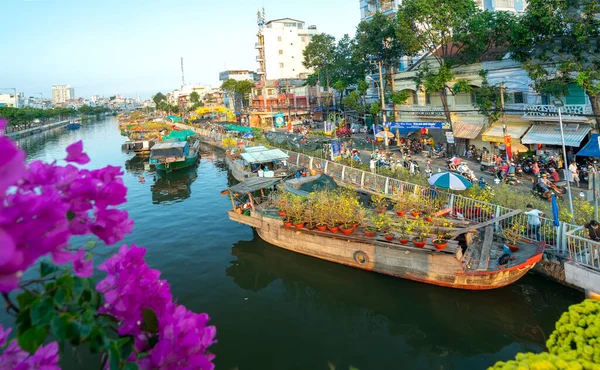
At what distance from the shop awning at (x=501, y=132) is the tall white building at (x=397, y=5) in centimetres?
1405

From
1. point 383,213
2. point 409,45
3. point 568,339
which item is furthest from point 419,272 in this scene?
point 409,45

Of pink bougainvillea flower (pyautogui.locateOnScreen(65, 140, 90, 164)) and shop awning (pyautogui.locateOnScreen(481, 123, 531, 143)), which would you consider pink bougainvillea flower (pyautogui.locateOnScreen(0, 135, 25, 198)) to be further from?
shop awning (pyautogui.locateOnScreen(481, 123, 531, 143))

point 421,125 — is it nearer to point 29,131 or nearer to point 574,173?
point 574,173

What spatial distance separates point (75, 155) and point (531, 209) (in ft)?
51.2

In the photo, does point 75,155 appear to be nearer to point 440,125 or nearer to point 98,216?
point 98,216

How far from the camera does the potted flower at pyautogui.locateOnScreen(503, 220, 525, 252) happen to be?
515 inches

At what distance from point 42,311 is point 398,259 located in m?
12.9

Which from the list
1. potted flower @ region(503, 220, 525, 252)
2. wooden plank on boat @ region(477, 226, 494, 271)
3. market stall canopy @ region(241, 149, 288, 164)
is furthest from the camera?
market stall canopy @ region(241, 149, 288, 164)

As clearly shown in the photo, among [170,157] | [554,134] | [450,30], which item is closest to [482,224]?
[554,134]

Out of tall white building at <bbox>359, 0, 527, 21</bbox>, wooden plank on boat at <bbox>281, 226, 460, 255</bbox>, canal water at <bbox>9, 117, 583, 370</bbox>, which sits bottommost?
canal water at <bbox>9, 117, 583, 370</bbox>

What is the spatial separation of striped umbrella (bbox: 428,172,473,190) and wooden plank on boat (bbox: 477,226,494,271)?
2035 millimetres

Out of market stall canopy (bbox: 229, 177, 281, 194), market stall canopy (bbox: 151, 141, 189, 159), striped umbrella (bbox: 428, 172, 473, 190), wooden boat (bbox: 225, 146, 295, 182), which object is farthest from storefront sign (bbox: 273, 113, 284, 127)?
striped umbrella (bbox: 428, 172, 473, 190)

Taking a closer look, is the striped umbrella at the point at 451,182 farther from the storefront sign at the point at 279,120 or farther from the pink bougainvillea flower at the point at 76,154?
the storefront sign at the point at 279,120

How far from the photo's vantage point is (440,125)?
29844mm
